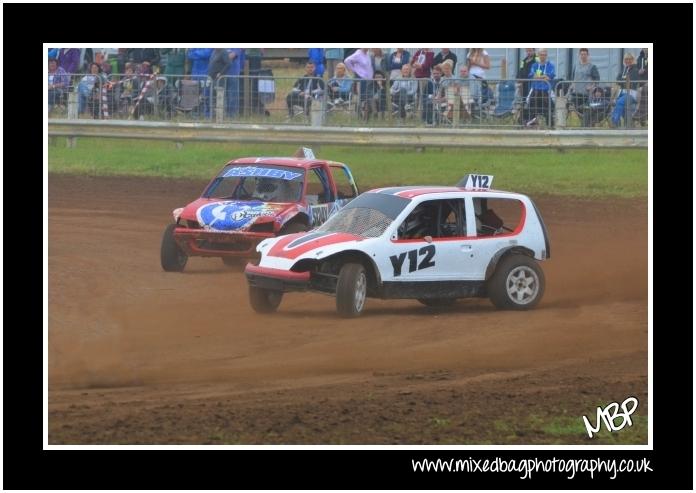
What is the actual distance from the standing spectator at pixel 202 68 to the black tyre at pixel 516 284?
1018cm

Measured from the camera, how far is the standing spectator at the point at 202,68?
23.0m

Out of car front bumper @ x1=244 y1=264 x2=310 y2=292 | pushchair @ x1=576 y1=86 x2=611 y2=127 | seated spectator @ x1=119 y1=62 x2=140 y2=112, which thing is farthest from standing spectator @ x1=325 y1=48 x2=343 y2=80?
car front bumper @ x1=244 y1=264 x2=310 y2=292

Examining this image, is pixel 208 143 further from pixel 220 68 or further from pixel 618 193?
pixel 618 193

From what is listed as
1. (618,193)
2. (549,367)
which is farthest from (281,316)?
(618,193)

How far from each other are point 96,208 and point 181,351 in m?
9.99

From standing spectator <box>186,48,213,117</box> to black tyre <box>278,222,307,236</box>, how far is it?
25.2ft

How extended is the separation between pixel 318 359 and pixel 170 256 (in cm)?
483

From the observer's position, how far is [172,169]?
84.8 ft

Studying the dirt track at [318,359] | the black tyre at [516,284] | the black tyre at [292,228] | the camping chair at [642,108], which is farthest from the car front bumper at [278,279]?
the camping chair at [642,108]

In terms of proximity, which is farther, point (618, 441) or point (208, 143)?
point (208, 143)

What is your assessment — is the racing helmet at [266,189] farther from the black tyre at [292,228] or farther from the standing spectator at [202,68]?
the standing spectator at [202,68]

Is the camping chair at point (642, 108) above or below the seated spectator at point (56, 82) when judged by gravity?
below

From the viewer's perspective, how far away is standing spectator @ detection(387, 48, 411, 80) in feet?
72.4

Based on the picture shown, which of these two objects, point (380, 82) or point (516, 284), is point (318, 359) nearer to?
point (516, 284)
